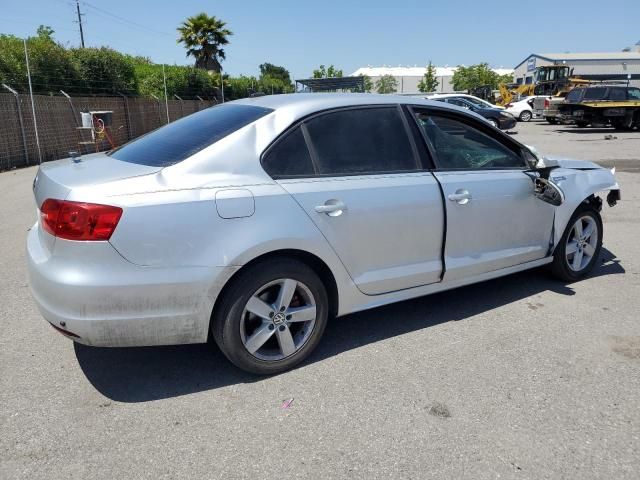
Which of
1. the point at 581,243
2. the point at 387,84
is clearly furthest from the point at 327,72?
the point at 581,243

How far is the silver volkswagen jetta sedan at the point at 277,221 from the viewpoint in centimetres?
278

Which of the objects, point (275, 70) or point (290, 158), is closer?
point (290, 158)

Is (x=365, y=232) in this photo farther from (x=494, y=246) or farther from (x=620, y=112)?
(x=620, y=112)

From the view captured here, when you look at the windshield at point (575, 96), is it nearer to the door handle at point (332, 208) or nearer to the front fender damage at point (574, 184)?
the front fender damage at point (574, 184)

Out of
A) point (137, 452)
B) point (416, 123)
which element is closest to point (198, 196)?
point (137, 452)

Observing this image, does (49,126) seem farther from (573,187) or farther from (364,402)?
(364,402)

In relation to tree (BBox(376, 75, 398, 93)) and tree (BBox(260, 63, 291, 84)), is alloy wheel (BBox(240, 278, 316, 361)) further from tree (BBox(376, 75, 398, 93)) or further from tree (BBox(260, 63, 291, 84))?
tree (BBox(260, 63, 291, 84))

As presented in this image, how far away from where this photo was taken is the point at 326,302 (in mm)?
3359

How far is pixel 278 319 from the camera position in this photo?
3201 millimetres

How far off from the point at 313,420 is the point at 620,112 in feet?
79.9

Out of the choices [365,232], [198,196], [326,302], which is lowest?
[326,302]

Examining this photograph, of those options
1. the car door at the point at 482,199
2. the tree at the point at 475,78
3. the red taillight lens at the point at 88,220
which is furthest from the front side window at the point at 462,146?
the tree at the point at 475,78

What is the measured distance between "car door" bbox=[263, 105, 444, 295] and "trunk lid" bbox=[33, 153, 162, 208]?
0.78 m

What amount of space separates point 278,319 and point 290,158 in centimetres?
97
